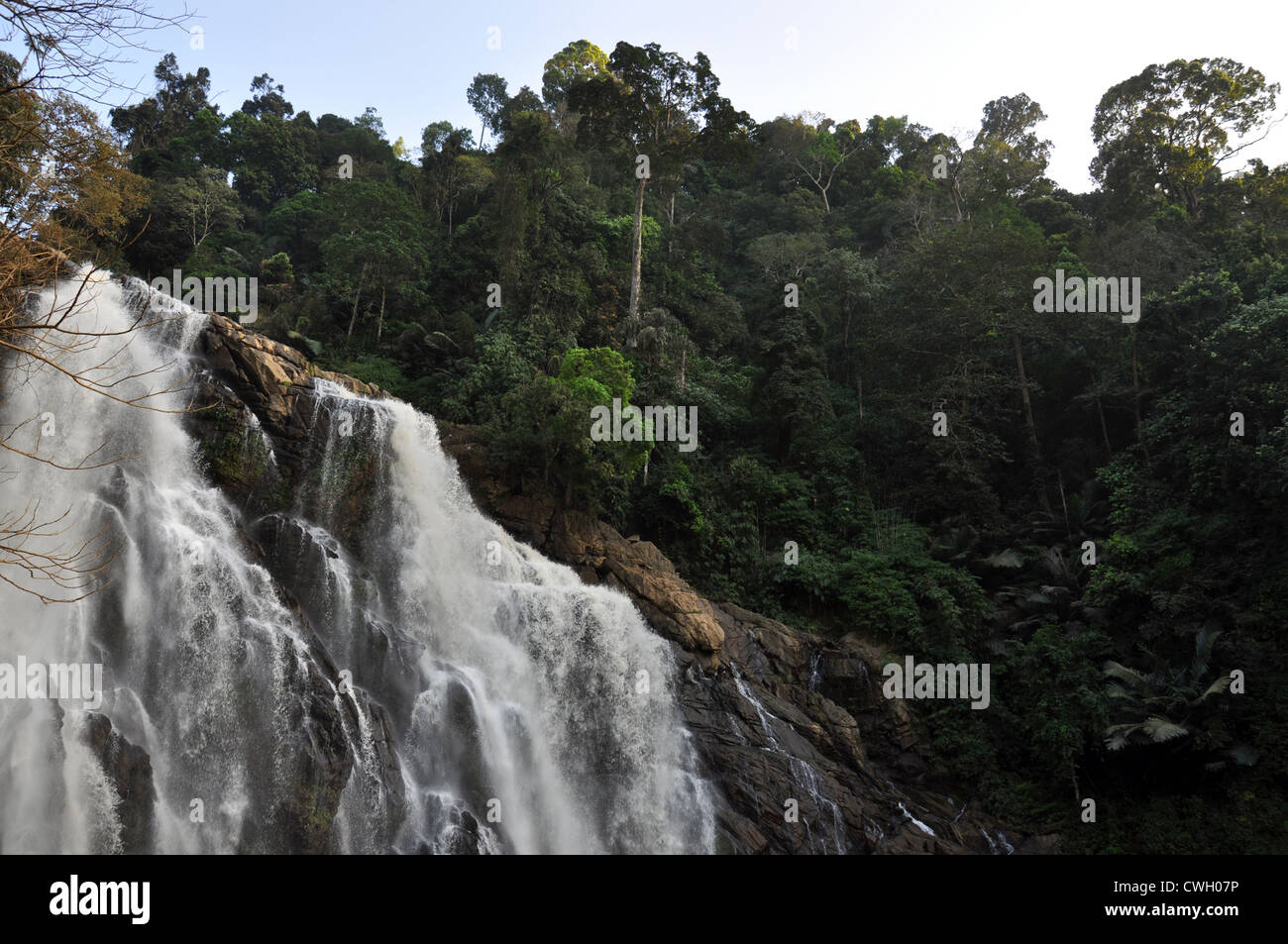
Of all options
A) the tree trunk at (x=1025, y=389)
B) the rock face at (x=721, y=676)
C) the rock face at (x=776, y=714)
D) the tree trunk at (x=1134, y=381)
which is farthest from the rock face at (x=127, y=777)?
the tree trunk at (x=1025, y=389)

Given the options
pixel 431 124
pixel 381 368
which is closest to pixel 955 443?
pixel 381 368

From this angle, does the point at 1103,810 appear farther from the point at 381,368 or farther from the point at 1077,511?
the point at 381,368

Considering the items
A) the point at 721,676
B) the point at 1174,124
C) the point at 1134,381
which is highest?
the point at 1174,124

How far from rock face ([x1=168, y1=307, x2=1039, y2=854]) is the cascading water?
0.66 feet

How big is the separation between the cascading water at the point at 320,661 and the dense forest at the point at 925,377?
122 inches

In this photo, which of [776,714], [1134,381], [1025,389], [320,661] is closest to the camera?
[320,661]

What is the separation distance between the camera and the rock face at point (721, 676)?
567 inches

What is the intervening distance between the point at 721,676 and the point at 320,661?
824 centimetres

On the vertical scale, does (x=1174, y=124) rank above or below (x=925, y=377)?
above

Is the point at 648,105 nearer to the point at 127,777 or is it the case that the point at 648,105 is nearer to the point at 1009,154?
the point at 1009,154

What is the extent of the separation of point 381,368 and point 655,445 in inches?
360

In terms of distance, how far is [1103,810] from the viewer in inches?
602

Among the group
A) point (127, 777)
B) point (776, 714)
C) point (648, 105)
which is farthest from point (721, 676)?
point (648, 105)

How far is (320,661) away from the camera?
1327 cm
